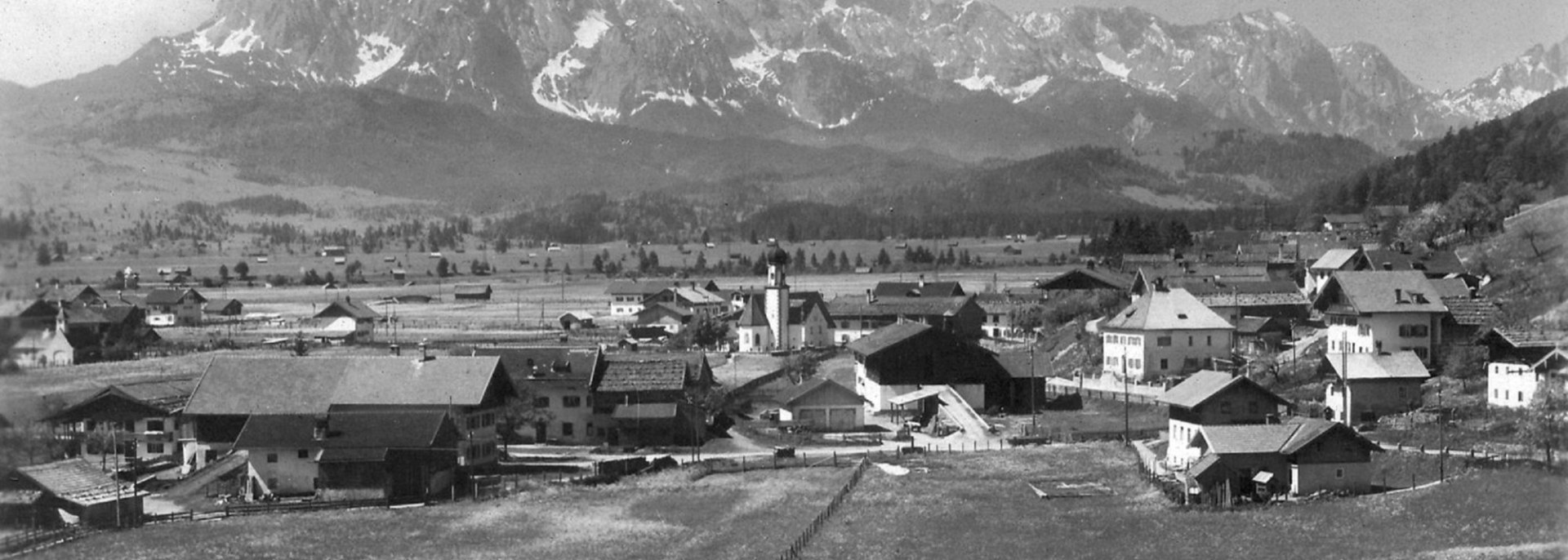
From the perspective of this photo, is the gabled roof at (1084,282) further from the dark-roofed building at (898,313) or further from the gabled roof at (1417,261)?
the gabled roof at (1417,261)

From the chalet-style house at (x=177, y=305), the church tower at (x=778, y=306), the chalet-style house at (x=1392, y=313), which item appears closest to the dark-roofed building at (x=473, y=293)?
the chalet-style house at (x=177, y=305)

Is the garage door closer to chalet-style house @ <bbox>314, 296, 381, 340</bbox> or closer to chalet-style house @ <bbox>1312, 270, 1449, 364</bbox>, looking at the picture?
chalet-style house @ <bbox>1312, 270, 1449, 364</bbox>

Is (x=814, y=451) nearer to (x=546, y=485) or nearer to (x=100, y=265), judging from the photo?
(x=546, y=485)

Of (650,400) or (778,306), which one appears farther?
(778,306)

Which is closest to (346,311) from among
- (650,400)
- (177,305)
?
(177,305)

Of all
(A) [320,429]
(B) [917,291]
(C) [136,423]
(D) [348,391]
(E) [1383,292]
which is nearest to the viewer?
(A) [320,429]

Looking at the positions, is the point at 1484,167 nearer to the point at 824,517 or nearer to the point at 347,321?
the point at 347,321
